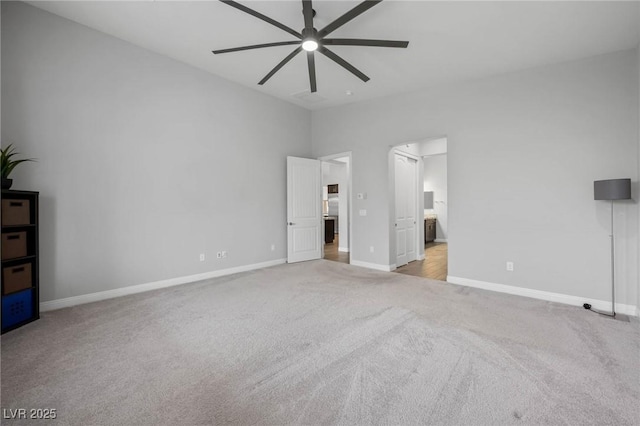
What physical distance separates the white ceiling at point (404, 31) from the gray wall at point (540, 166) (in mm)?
356

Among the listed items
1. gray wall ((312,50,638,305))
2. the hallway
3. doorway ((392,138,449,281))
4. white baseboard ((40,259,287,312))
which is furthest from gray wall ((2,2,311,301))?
gray wall ((312,50,638,305))

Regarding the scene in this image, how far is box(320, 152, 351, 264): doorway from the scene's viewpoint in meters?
6.71

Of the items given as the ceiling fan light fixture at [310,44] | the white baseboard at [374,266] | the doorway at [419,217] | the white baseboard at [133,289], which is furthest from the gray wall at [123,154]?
the doorway at [419,217]

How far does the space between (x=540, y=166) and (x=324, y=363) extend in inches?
→ 153

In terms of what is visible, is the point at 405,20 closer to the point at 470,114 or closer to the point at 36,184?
the point at 470,114

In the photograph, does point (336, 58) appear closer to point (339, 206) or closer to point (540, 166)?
point (540, 166)

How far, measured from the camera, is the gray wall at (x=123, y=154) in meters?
3.17

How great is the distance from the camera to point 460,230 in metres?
4.56

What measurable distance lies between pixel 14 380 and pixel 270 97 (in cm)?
520

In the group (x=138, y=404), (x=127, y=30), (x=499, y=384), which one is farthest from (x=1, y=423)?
(x=127, y=30)

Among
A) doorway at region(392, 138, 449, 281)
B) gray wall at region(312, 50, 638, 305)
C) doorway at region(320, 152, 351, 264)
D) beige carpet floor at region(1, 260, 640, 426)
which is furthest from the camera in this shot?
doorway at region(320, 152, 351, 264)

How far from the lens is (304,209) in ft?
20.5

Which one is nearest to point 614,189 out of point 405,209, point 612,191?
point 612,191

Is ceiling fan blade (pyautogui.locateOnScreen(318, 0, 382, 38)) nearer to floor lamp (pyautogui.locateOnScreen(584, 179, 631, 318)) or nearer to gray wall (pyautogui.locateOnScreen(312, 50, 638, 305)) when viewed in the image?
gray wall (pyautogui.locateOnScreen(312, 50, 638, 305))
